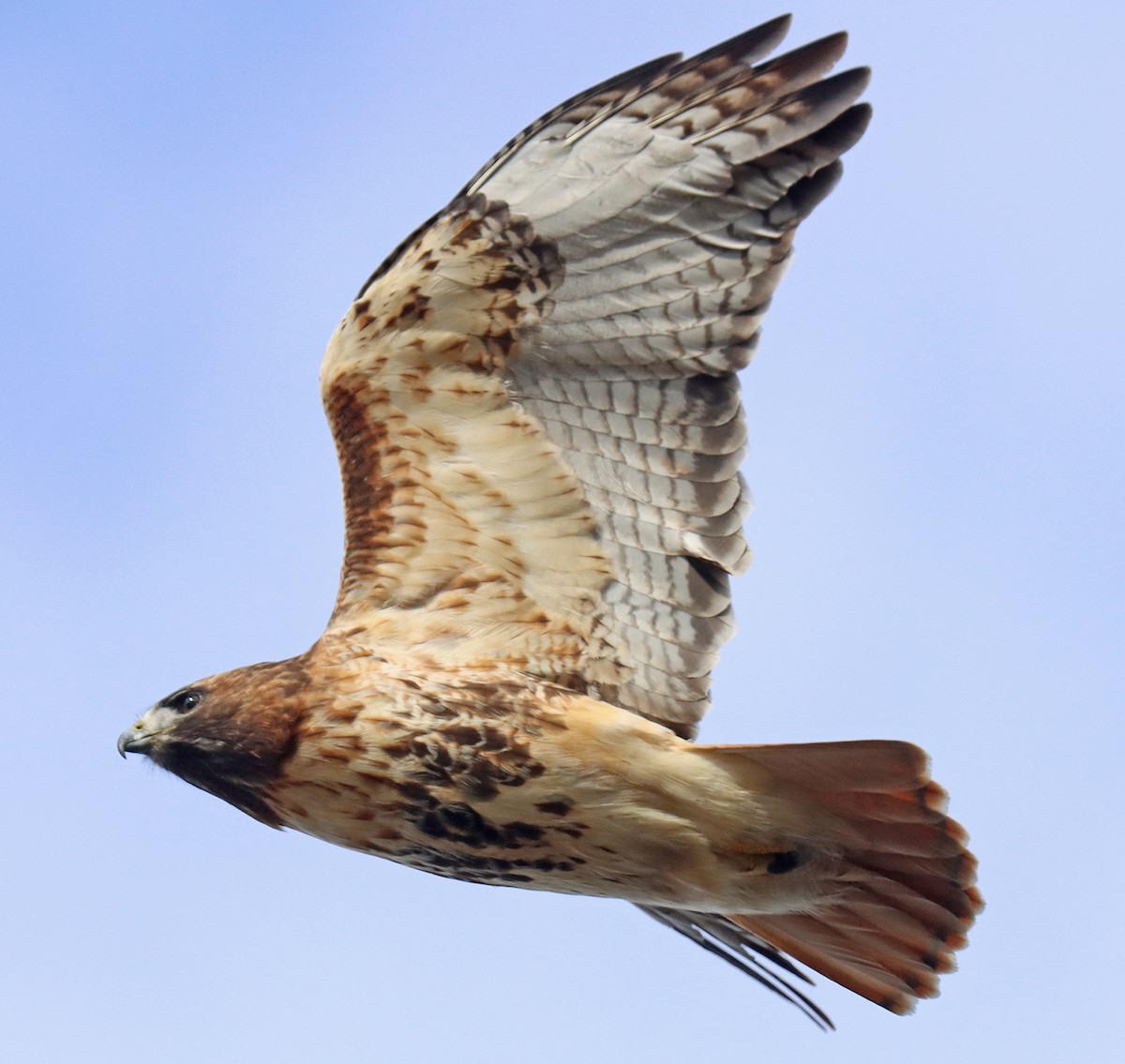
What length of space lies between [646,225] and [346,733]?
237 centimetres

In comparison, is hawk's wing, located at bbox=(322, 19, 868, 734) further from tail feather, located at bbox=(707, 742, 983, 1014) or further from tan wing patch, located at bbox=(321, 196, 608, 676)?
tail feather, located at bbox=(707, 742, 983, 1014)

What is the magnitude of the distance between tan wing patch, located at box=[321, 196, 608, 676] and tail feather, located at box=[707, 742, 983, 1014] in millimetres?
1193

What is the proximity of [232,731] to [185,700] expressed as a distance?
43cm

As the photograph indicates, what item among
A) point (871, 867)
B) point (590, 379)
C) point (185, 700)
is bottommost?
point (871, 867)

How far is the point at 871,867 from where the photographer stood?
24.0 ft

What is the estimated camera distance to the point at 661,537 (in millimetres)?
7840

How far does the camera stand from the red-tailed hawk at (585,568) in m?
7.13

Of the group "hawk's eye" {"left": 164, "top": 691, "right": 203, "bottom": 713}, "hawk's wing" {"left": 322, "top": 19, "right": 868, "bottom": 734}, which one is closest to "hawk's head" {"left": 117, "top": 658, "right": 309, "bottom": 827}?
"hawk's eye" {"left": 164, "top": 691, "right": 203, "bottom": 713}

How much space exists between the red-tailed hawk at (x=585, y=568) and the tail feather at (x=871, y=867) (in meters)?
0.01

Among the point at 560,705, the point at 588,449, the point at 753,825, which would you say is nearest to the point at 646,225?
the point at 588,449

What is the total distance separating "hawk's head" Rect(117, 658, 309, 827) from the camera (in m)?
7.26

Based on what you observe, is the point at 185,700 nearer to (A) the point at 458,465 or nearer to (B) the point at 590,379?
(A) the point at 458,465

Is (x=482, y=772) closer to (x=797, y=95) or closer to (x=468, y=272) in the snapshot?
(x=468, y=272)

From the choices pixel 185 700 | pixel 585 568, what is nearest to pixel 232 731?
pixel 185 700
